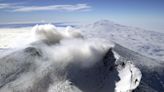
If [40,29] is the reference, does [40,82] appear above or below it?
below

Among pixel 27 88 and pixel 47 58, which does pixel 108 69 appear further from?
pixel 27 88

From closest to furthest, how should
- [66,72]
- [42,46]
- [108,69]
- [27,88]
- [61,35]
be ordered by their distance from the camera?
1. [27,88]
2. [66,72]
3. [108,69]
4. [42,46]
5. [61,35]

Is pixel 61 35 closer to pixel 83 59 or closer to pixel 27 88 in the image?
pixel 83 59

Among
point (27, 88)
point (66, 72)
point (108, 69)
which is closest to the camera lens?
point (27, 88)

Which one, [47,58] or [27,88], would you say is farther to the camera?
[47,58]

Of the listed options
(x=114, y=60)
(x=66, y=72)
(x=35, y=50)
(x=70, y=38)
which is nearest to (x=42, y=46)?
(x=35, y=50)

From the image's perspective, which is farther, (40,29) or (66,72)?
(40,29)

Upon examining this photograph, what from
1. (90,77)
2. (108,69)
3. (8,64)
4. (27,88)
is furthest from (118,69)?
(8,64)
